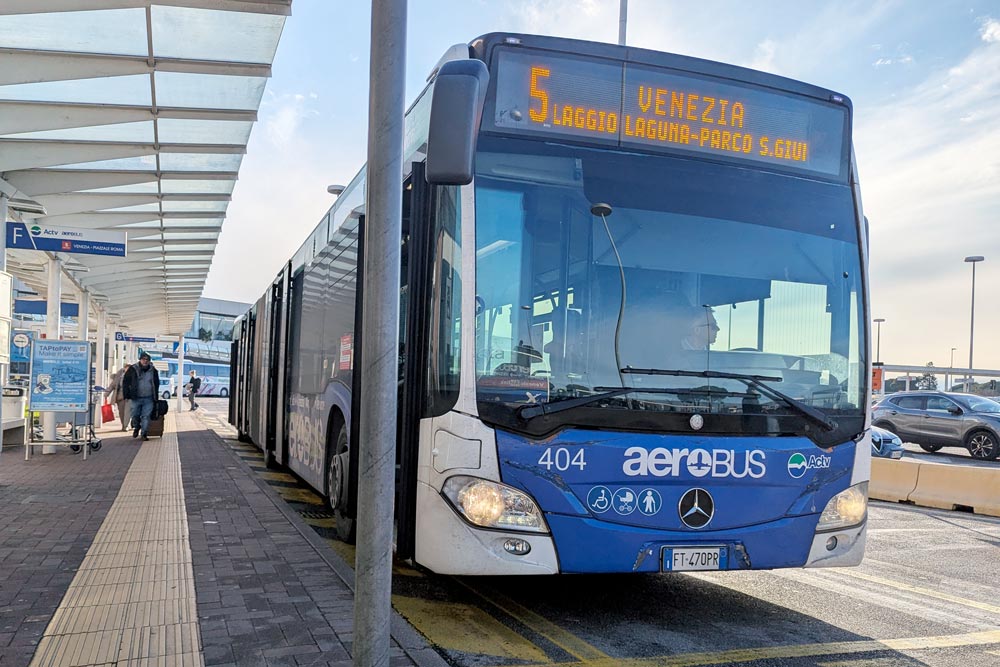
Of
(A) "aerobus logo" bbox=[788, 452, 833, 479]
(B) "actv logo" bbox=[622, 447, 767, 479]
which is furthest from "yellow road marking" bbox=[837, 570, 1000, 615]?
(B) "actv logo" bbox=[622, 447, 767, 479]

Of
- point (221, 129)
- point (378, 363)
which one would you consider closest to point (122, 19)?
point (221, 129)

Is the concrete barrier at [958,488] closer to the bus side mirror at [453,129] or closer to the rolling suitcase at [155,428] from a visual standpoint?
the bus side mirror at [453,129]

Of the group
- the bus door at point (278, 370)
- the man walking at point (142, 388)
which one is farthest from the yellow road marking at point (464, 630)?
the man walking at point (142, 388)

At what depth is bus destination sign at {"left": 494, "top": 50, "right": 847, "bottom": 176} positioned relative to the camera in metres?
4.87

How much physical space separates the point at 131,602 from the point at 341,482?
7.23 ft

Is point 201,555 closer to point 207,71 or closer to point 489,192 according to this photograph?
point 489,192

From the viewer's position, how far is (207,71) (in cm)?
984

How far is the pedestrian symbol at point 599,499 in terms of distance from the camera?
458 cm

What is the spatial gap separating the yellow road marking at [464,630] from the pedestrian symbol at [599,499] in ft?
2.62

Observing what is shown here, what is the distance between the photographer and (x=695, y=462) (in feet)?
15.5

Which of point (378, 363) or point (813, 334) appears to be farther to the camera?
point (813, 334)

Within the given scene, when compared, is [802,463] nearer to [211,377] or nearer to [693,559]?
[693,559]

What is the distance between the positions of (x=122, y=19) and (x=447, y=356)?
6306 millimetres

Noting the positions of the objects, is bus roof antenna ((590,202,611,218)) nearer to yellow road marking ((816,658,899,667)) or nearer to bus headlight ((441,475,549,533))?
bus headlight ((441,475,549,533))
